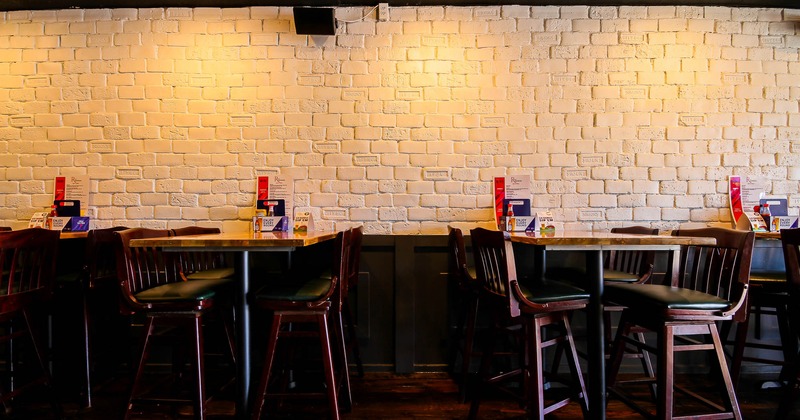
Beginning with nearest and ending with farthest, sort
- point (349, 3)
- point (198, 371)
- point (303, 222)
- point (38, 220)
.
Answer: point (198, 371) < point (303, 222) < point (38, 220) < point (349, 3)

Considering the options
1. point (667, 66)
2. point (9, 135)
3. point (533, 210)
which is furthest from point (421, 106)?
point (9, 135)

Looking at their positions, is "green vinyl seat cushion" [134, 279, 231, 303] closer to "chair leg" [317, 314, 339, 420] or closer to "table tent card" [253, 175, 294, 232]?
"chair leg" [317, 314, 339, 420]

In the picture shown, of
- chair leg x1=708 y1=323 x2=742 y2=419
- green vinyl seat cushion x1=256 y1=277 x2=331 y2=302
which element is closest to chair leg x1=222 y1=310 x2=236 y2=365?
green vinyl seat cushion x1=256 y1=277 x2=331 y2=302

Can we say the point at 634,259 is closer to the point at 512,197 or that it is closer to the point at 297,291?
the point at 512,197

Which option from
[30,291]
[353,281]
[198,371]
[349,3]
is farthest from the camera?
[349,3]

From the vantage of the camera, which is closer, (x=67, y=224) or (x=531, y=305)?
(x=531, y=305)

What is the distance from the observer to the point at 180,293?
2.03 m

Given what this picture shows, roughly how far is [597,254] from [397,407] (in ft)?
4.85

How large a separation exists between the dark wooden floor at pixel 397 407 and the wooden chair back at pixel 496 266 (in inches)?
33.0

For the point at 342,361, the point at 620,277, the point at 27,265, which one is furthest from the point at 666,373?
the point at 27,265

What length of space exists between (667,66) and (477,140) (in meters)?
1.61

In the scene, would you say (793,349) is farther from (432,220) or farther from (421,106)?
(421,106)

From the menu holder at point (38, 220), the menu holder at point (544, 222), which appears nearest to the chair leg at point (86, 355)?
the menu holder at point (38, 220)

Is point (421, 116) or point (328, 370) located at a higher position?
point (421, 116)
